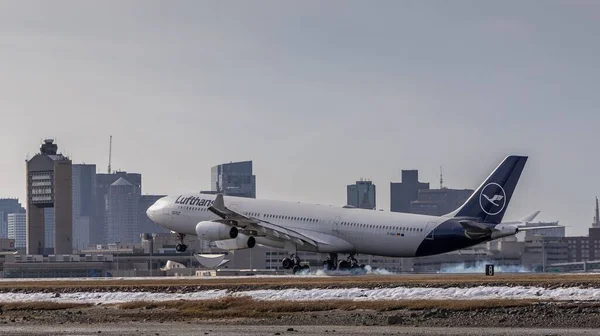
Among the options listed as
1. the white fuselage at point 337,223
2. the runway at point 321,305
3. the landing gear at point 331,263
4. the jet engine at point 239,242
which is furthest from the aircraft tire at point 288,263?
the runway at point 321,305

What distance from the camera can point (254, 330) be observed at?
1747 inches

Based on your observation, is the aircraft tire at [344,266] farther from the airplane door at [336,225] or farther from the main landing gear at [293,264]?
the airplane door at [336,225]

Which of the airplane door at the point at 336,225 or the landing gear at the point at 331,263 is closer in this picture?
the airplane door at the point at 336,225

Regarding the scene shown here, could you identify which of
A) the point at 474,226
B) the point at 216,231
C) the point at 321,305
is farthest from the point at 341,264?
the point at 321,305

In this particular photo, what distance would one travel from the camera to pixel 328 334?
139 feet

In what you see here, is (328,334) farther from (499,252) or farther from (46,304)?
(499,252)

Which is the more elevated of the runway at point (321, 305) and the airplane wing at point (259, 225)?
the airplane wing at point (259, 225)

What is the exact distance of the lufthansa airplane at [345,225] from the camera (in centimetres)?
8362

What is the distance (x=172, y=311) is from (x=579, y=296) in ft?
52.8

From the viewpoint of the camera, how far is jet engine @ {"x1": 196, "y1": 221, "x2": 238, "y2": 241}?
8738 centimetres

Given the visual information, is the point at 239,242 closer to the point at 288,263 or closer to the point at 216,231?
the point at 216,231

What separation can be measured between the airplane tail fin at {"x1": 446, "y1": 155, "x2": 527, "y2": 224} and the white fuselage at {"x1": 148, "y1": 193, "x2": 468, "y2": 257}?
2427 millimetres

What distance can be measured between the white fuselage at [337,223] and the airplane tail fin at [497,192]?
7.96ft

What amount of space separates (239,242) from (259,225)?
80.4 inches
